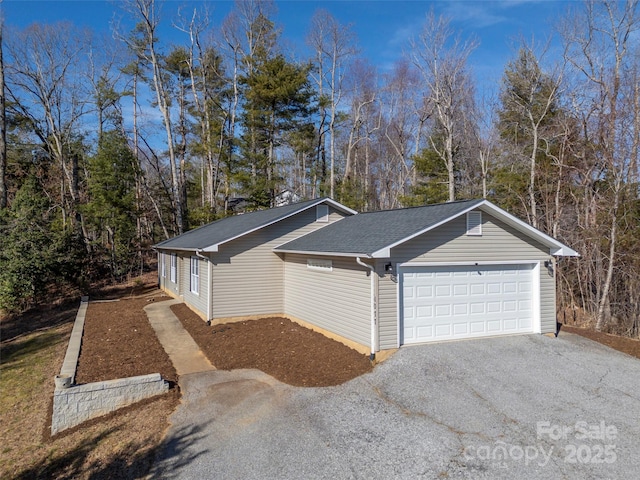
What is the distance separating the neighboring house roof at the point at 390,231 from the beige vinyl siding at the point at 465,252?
0.26 meters

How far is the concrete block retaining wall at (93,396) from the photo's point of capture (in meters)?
6.58

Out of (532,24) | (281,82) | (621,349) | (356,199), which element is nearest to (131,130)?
(281,82)

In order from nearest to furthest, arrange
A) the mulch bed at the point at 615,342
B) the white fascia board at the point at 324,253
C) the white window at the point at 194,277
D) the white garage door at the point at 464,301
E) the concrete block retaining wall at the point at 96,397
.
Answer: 1. the concrete block retaining wall at the point at 96,397
2. the white fascia board at the point at 324,253
3. the white garage door at the point at 464,301
4. the mulch bed at the point at 615,342
5. the white window at the point at 194,277

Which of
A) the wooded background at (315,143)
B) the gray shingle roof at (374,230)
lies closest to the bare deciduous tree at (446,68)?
the wooded background at (315,143)

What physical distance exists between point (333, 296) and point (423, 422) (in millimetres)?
4488

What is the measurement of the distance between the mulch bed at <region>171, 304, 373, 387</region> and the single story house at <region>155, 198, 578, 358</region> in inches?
15.1

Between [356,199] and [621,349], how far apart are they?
1683cm

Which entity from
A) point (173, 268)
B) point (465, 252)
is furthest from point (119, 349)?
point (465, 252)

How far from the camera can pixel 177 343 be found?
10.7 m

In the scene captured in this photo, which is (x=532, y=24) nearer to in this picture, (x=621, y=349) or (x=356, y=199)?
(x=356, y=199)

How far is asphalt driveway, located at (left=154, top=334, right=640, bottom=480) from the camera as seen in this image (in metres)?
5.04

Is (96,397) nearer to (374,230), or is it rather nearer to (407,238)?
(407,238)

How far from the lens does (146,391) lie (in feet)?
23.6

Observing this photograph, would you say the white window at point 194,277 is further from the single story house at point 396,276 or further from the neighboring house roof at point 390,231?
the neighboring house roof at point 390,231
